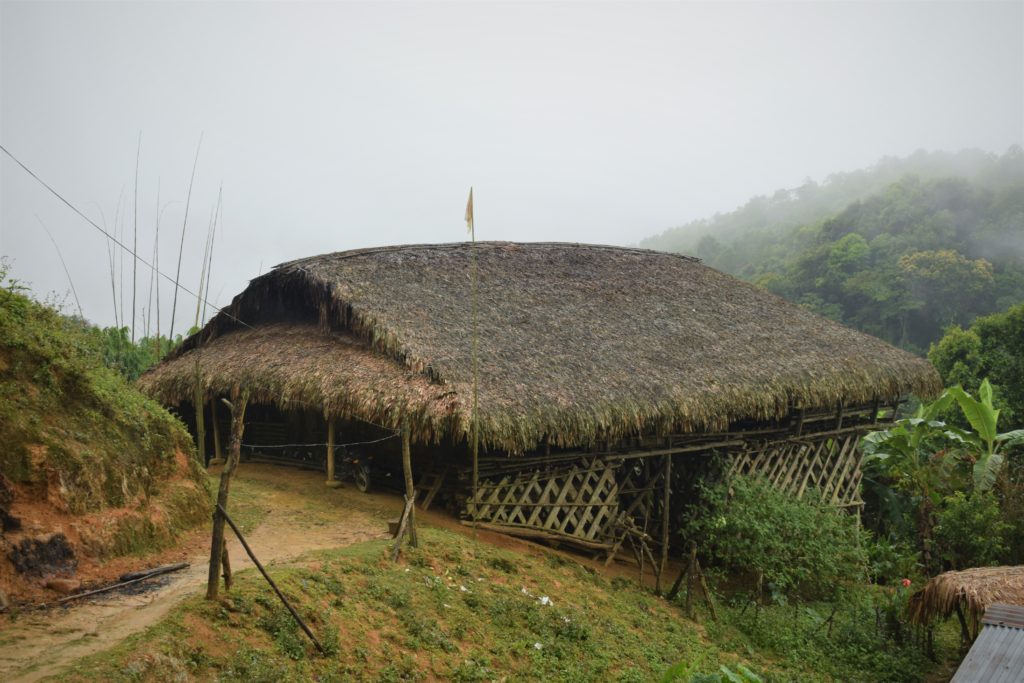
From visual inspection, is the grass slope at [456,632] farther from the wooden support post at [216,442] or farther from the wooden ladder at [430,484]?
the wooden support post at [216,442]

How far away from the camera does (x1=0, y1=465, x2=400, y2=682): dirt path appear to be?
4.04 meters

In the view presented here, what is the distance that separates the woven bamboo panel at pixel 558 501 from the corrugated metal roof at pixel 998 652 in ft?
15.8

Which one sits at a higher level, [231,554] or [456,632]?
[231,554]

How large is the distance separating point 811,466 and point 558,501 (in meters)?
A: 5.34

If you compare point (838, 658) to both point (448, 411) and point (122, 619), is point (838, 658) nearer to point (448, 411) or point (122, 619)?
point (448, 411)

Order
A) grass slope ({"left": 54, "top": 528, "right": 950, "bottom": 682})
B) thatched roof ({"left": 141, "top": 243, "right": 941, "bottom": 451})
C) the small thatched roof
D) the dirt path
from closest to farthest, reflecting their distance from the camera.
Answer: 1. the dirt path
2. grass slope ({"left": 54, "top": 528, "right": 950, "bottom": 682})
3. the small thatched roof
4. thatched roof ({"left": 141, "top": 243, "right": 941, "bottom": 451})

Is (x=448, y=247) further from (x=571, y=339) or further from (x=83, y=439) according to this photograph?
(x=83, y=439)

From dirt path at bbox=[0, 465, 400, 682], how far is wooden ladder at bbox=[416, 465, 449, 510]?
0.38 m

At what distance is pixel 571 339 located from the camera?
10.4 m

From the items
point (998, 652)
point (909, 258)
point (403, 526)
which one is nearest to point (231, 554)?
point (403, 526)

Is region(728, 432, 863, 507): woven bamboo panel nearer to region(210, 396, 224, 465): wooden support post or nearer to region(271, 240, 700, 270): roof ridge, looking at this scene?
region(271, 240, 700, 270): roof ridge

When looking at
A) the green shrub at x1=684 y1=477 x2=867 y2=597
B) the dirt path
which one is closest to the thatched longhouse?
the green shrub at x1=684 y1=477 x2=867 y2=597

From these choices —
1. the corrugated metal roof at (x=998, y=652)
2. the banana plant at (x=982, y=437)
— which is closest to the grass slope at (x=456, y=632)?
the corrugated metal roof at (x=998, y=652)

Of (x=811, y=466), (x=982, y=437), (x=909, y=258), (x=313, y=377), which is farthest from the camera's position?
(x=909, y=258)
